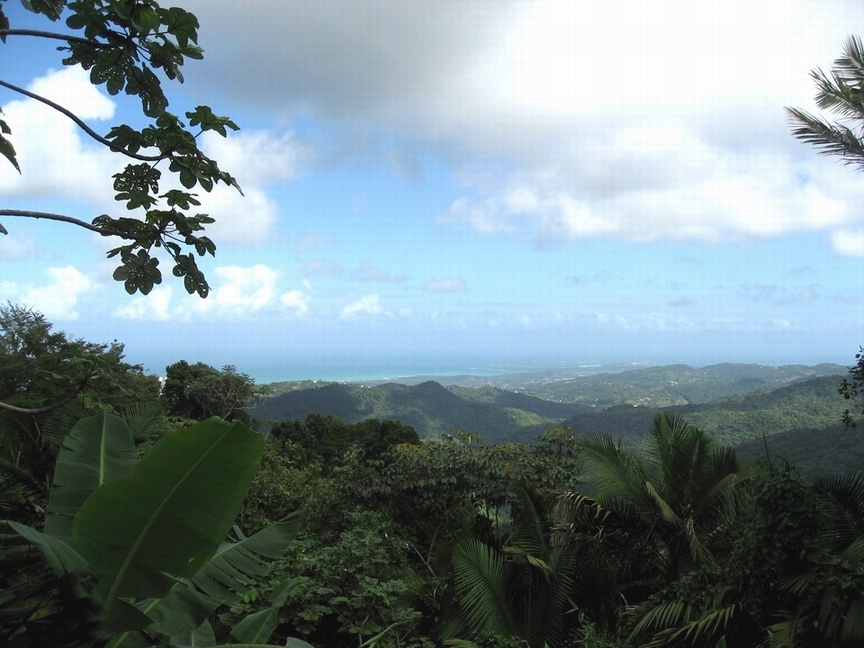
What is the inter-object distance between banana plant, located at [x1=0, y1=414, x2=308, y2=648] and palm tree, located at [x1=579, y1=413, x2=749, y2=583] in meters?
5.91

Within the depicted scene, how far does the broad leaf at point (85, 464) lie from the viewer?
217 cm

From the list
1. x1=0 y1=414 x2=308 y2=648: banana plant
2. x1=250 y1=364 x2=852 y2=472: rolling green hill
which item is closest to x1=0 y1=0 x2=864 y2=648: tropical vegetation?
x1=0 y1=414 x2=308 y2=648: banana plant

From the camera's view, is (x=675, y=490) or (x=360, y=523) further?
(x=360, y=523)

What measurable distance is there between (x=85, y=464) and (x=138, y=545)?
0.62m

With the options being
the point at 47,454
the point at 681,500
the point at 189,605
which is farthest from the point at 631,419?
the point at 189,605

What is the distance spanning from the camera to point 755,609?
5031 mm

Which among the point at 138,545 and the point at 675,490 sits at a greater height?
the point at 138,545

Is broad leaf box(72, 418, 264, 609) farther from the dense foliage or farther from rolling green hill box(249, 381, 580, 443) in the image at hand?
rolling green hill box(249, 381, 580, 443)

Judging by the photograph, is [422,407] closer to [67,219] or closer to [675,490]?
[675,490]

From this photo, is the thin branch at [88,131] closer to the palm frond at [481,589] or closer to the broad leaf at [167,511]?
the broad leaf at [167,511]

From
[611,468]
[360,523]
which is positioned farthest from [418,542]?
[611,468]

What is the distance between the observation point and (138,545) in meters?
1.91

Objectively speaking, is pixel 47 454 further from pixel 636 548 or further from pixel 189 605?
pixel 636 548

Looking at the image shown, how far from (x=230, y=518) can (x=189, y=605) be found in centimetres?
47
